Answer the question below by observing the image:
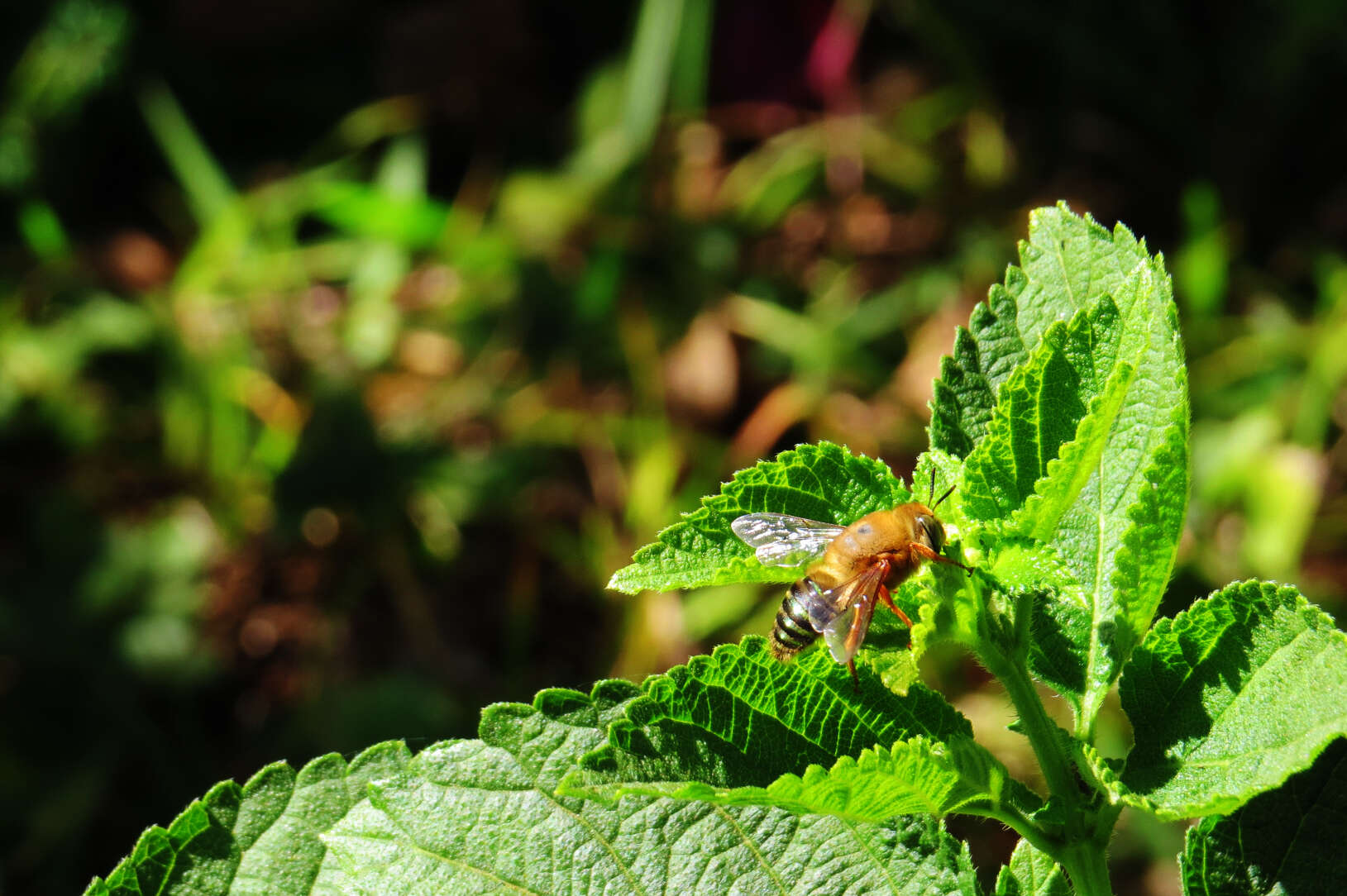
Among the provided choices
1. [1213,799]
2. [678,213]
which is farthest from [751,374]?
[1213,799]

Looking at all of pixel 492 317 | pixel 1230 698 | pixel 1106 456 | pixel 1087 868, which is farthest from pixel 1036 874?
pixel 492 317

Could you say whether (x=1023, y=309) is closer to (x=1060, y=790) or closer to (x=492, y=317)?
(x=1060, y=790)

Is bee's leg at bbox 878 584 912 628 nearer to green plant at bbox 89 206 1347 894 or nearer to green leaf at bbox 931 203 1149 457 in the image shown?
green plant at bbox 89 206 1347 894

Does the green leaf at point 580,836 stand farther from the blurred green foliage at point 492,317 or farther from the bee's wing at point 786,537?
the blurred green foliage at point 492,317

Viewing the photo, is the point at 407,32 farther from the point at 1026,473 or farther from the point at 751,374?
the point at 1026,473

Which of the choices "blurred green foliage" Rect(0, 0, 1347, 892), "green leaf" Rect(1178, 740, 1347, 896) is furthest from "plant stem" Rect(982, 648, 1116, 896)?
"blurred green foliage" Rect(0, 0, 1347, 892)

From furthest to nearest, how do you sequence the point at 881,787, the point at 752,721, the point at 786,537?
the point at 786,537, the point at 752,721, the point at 881,787

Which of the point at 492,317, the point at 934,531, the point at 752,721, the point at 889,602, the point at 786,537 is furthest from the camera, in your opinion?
the point at 492,317

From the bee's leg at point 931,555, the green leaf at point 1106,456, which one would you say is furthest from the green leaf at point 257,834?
→ the green leaf at point 1106,456
